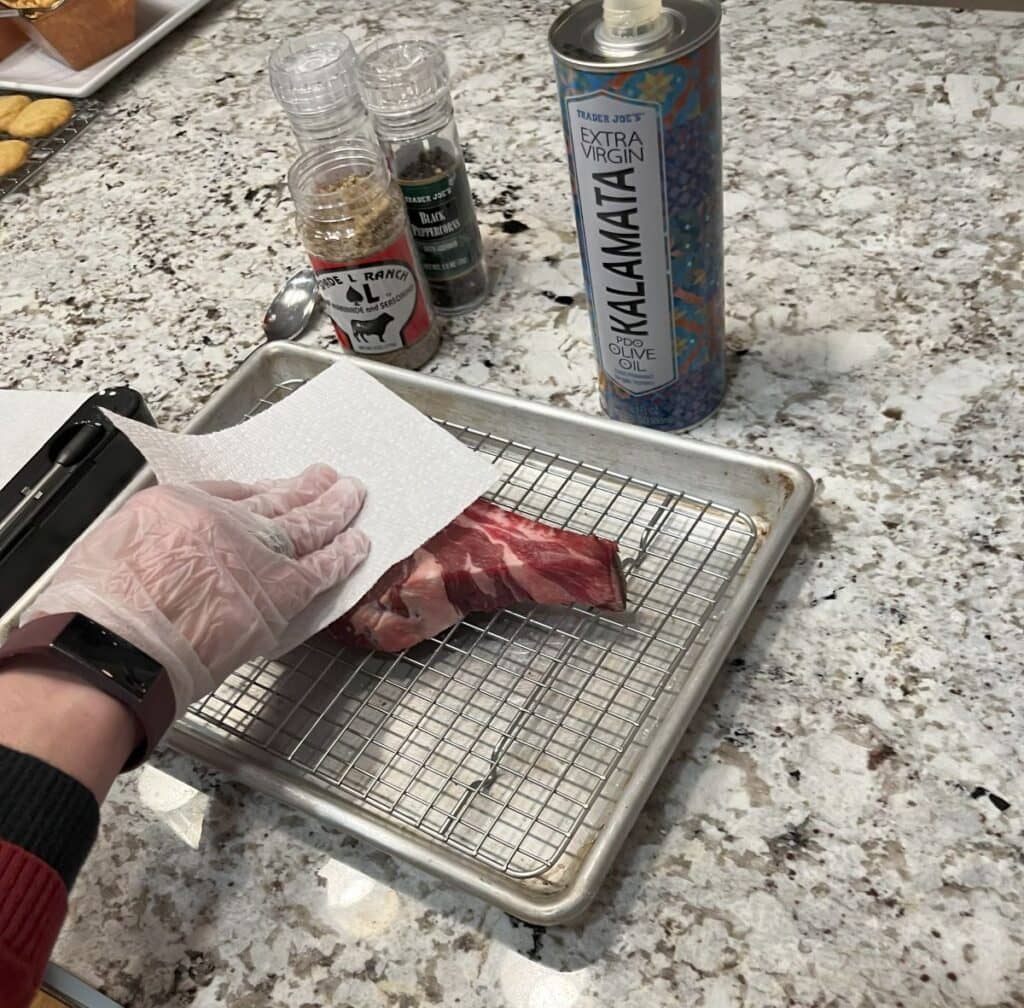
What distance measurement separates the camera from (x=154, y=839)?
590 millimetres

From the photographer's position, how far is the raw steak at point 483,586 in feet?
2.05

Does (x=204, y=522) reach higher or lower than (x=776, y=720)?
higher

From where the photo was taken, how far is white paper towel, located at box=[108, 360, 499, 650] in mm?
668

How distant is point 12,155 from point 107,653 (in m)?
0.92

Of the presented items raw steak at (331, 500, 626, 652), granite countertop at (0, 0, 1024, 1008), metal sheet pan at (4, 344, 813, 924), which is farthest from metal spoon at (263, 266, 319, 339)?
raw steak at (331, 500, 626, 652)

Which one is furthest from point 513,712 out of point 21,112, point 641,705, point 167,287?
point 21,112

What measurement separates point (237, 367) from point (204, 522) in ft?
1.06

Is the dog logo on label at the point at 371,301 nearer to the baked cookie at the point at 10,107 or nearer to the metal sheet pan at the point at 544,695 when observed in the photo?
the metal sheet pan at the point at 544,695

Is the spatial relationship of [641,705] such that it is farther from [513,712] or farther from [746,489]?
[746,489]

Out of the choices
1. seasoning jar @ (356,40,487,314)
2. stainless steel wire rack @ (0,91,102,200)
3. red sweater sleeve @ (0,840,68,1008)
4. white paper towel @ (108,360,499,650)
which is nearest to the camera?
red sweater sleeve @ (0,840,68,1008)

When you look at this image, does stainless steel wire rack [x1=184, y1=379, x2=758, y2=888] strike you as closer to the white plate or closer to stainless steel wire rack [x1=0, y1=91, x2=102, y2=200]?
stainless steel wire rack [x1=0, y1=91, x2=102, y2=200]

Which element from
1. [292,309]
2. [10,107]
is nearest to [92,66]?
[10,107]

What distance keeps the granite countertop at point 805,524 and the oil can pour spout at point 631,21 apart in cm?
31

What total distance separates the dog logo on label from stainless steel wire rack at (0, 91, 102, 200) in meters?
0.63
